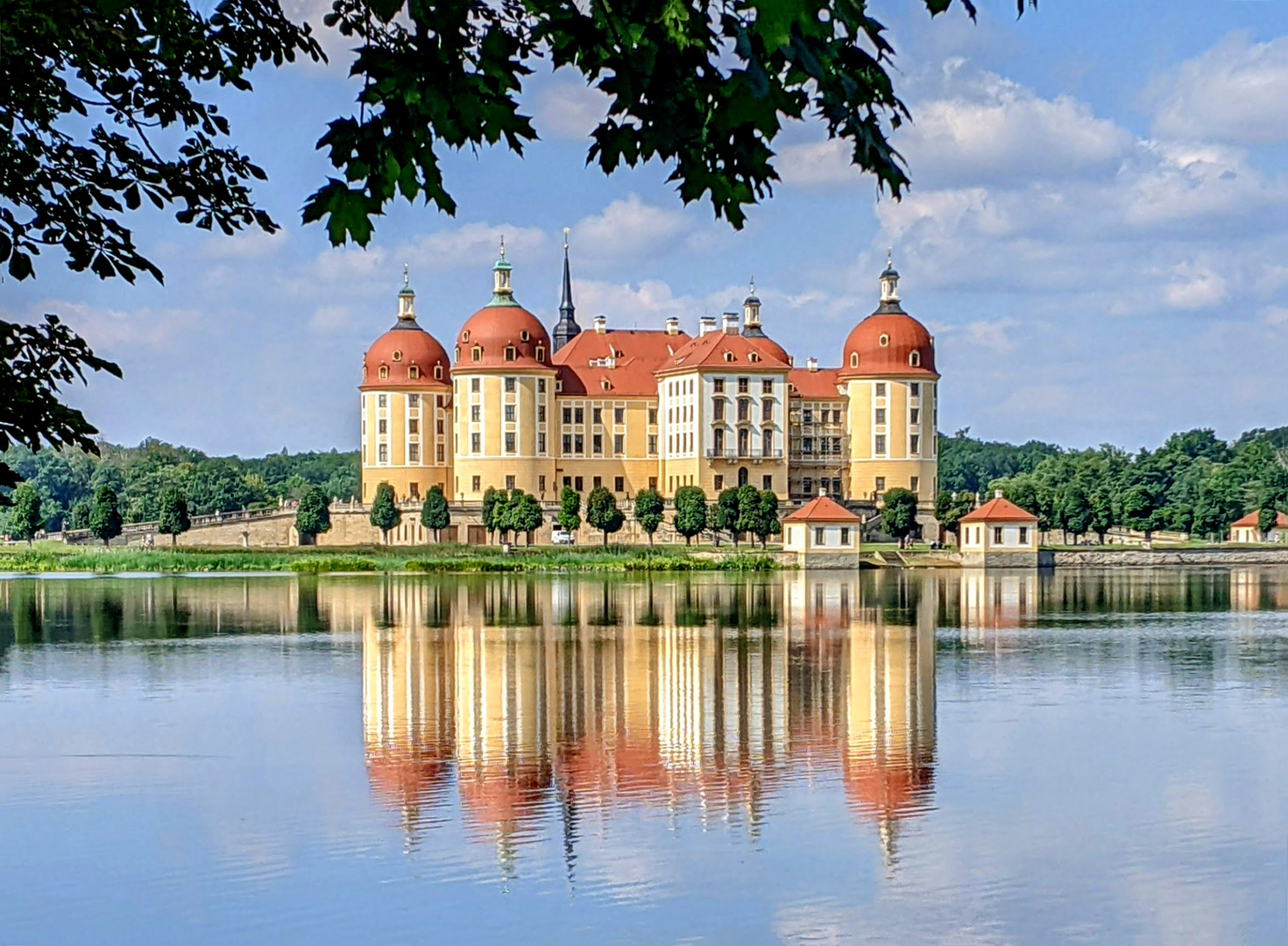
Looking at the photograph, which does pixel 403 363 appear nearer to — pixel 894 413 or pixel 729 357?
pixel 729 357

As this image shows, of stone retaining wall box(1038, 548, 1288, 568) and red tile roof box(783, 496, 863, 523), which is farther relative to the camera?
stone retaining wall box(1038, 548, 1288, 568)

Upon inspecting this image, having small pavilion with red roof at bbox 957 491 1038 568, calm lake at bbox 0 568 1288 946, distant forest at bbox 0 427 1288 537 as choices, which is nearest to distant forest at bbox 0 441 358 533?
distant forest at bbox 0 427 1288 537

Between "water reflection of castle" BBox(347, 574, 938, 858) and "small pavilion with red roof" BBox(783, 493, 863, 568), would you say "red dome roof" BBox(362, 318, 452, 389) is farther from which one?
"water reflection of castle" BBox(347, 574, 938, 858)

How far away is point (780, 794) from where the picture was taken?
45.0ft

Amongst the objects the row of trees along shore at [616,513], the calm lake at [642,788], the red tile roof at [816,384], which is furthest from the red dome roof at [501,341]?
the calm lake at [642,788]

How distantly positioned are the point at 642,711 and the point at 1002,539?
4509 cm

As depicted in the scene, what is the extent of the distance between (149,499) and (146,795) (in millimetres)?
69022

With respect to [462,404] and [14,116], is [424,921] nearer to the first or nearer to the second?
[14,116]

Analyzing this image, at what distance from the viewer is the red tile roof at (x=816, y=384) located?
78250mm


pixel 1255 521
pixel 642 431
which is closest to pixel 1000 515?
pixel 642 431

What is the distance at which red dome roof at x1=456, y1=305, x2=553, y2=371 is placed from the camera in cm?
7362

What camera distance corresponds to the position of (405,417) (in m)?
75.8

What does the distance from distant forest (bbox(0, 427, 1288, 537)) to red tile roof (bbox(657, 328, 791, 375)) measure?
30.0ft

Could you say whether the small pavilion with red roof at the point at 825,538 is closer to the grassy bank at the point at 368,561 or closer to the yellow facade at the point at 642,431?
the grassy bank at the point at 368,561
